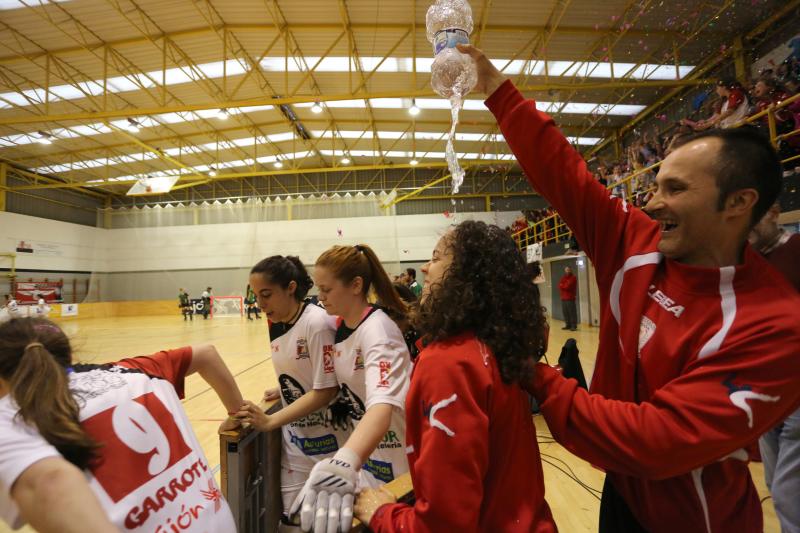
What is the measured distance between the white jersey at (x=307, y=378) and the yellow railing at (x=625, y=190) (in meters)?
1.12

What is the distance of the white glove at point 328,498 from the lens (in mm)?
899

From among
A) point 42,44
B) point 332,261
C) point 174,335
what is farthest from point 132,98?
point 332,261

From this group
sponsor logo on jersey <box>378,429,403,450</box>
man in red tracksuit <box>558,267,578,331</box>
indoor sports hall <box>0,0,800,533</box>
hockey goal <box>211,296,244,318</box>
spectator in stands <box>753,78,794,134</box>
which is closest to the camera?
sponsor logo on jersey <box>378,429,403,450</box>

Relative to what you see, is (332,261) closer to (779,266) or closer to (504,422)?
(504,422)

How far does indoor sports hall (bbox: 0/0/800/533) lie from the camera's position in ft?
15.8

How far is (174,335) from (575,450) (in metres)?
13.0

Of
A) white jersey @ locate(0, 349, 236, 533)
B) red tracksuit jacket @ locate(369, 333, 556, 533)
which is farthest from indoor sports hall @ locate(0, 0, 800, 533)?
white jersey @ locate(0, 349, 236, 533)

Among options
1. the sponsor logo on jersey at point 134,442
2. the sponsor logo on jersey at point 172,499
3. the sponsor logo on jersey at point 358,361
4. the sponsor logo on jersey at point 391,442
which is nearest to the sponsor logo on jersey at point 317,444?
the sponsor logo on jersey at point 391,442

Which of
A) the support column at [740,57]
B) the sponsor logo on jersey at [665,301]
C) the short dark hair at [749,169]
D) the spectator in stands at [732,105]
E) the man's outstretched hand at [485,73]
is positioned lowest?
the sponsor logo on jersey at [665,301]

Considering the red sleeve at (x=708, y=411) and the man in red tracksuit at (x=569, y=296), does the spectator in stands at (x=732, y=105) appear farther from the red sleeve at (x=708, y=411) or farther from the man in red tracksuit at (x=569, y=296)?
the red sleeve at (x=708, y=411)

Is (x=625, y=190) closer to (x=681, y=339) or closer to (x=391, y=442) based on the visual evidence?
(x=391, y=442)

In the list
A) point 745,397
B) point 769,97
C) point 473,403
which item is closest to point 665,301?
point 745,397

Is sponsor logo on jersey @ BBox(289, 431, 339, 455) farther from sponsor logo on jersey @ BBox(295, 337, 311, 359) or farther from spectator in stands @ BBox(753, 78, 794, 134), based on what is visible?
spectator in stands @ BBox(753, 78, 794, 134)

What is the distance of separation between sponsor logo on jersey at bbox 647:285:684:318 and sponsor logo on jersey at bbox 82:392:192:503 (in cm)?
137
